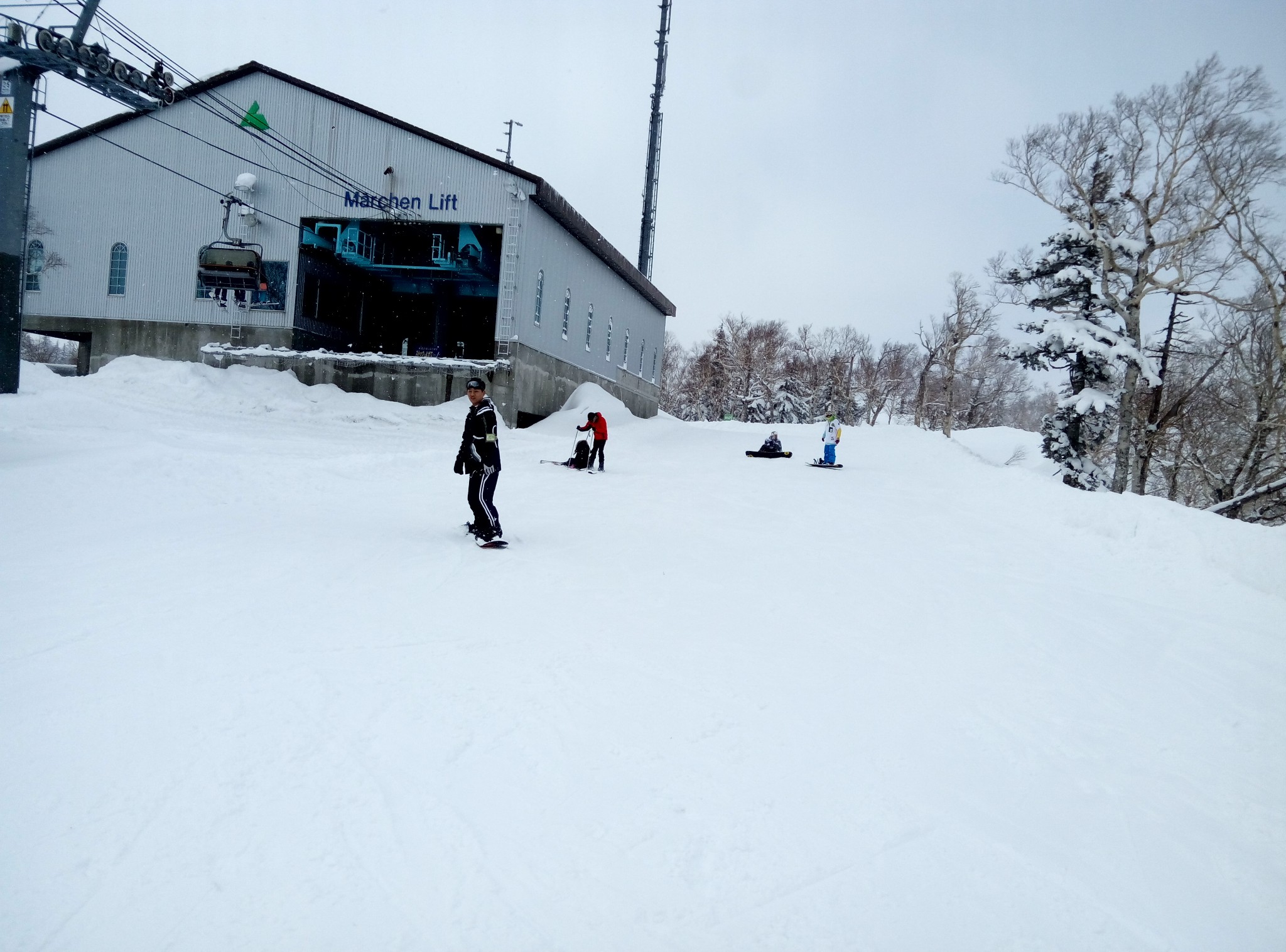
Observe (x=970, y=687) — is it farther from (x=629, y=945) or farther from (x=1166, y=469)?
(x=1166, y=469)

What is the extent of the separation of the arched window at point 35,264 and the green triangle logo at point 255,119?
31.5ft

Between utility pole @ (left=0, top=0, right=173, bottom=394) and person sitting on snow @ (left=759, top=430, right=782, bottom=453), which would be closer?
utility pole @ (left=0, top=0, right=173, bottom=394)

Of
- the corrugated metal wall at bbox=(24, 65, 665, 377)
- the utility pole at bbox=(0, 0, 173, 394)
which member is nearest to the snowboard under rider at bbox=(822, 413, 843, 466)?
the corrugated metal wall at bbox=(24, 65, 665, 377)

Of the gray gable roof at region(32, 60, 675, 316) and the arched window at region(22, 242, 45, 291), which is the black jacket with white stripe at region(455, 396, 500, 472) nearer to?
the gray gable roof at region(32, 60, 675, 316)

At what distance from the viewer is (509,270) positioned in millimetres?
23703

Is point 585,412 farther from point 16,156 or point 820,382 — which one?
point 820,382

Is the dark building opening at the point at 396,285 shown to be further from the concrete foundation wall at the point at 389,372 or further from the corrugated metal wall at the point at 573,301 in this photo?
the corrugated metal wall at the point at 573,301

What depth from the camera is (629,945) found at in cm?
280

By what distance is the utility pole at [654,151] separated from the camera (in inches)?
1703

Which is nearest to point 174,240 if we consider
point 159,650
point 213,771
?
point 159,650

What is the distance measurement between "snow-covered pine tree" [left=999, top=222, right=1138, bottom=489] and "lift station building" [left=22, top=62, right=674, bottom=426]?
17.6 meters

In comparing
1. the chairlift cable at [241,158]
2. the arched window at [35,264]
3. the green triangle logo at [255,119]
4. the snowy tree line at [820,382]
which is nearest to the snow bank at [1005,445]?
the snowy tree line at [820,382]

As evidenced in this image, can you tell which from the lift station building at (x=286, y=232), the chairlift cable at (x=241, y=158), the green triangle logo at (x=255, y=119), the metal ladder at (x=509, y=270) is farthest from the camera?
the green triangle logo at (x=255, y=119)

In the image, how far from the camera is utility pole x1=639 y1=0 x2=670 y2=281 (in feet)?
142
